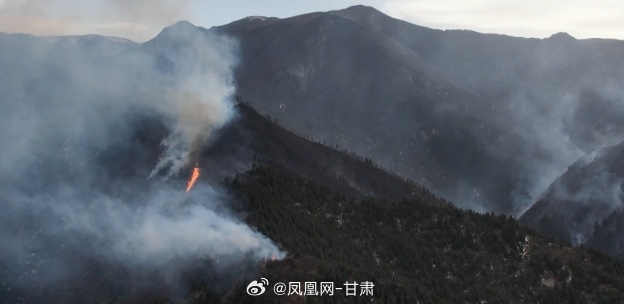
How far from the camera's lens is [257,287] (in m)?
120

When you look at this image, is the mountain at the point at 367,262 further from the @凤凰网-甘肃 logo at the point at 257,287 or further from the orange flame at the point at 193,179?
the orange flame at the point at 193,179

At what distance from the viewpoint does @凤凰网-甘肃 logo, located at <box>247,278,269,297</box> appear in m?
119

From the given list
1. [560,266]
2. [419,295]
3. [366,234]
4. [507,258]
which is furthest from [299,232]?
[560,266]

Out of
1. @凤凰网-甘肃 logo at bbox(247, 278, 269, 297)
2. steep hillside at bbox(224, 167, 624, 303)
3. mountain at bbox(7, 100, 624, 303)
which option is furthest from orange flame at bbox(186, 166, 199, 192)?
@凤凰网-甘肃 logo at bbox(247, 278, 269, 297)

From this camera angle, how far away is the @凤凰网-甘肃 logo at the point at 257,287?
11924 cm

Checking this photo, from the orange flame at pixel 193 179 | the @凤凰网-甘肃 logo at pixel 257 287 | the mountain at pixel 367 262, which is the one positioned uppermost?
the orange flame at pixel 193 179

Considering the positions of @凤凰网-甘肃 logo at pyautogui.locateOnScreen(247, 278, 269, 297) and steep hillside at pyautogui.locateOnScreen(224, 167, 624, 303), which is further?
steep hillside at pyautogui.locateOnScreen(224, 167, 624, 303)

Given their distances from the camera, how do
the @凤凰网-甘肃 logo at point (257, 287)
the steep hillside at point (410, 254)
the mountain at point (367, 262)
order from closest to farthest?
the @凤凰网-甘肃 logo at point (257, 287)
the steep hillside at point (410, 254)
the mountain at point (367, 262)

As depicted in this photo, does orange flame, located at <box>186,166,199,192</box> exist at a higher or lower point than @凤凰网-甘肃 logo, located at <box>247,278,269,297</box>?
higher

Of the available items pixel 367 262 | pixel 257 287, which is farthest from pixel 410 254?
pixel 257 287

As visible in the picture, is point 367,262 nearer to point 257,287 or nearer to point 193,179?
point 257,287

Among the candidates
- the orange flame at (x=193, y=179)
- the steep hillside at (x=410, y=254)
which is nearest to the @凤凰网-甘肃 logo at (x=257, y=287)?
the steep hillside at (x=410, y=254)

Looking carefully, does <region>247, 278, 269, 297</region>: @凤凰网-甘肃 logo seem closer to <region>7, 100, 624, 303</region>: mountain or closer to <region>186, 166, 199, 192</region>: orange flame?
<region>7, 100, 624, 303</region>: mountain

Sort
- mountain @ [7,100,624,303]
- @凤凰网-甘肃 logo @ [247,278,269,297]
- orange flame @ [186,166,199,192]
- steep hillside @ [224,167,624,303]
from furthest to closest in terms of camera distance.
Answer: orange flame @ [186,166,199,192], mountain @ [7,100,624,303], steep hillside @ [224,167,624,303], @凤凰网-甘肃 logo @ [247,278,269,297]
